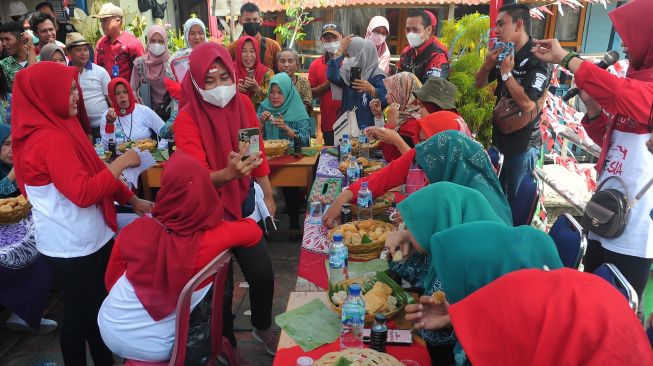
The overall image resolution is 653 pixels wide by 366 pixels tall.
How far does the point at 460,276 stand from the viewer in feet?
5.17

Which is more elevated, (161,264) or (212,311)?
(161,264)

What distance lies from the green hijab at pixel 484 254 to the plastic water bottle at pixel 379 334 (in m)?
0.31

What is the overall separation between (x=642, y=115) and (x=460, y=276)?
139 centimetres

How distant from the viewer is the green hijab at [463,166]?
228 centimetres

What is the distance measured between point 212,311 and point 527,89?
301 centimetres

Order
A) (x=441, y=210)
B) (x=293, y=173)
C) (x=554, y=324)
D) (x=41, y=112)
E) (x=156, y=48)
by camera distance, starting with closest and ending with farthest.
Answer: (x=554, y=324)
(x=441, y=210)
(x=41, y=112)
(x=293, y=173)
(x=156, y=48)

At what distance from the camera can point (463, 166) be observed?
236 centimetres

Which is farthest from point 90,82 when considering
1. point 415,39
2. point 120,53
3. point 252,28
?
point 415,39

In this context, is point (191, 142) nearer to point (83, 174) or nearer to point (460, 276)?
point (83, 174)

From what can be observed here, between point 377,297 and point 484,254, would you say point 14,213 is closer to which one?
point 377,297

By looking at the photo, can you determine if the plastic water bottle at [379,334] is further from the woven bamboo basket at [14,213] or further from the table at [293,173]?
the table at [293,173]

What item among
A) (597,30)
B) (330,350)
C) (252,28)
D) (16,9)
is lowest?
(330,350)

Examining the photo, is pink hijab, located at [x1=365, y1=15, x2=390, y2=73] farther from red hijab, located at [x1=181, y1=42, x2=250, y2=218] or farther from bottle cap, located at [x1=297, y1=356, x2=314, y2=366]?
bottle cap, located at [x1=297, y1=356, x2=314, y2=366]

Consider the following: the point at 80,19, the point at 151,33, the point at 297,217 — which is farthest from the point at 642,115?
the point at 80,19
